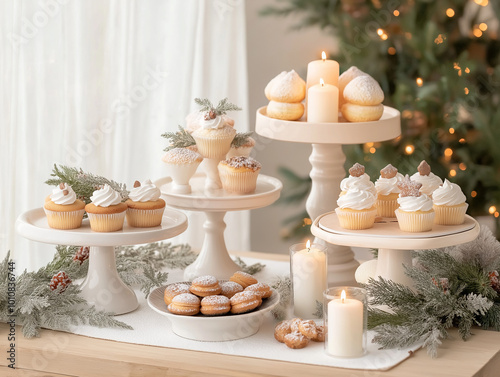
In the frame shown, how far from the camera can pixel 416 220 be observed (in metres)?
1.58

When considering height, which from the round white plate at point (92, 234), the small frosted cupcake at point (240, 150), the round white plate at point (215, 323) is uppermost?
the small frosted cupcake at point (240, 150)

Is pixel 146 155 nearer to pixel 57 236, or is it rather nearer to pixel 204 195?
pixel 204 195

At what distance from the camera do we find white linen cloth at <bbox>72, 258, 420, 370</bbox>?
146cm

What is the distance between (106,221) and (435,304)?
0.65 metres

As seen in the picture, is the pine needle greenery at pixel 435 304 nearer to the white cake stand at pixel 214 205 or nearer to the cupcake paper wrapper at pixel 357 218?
the cupcake paper wrapper at pixel 357 218

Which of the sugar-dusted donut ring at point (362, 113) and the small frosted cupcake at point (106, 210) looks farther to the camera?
the sugar-dusted donut ring at point (362, 113)

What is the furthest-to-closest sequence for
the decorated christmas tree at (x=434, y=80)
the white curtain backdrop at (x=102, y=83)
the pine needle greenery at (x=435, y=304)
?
the decorated christmas tree at (x=434, y=80), the white curtain backdrop at (x=102, y=83), the pine needle greenery at (x=435, y=304)

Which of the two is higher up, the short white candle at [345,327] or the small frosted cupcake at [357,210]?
the small frosted cupcake at [357,210]

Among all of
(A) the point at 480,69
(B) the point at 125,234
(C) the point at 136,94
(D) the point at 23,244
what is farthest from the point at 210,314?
(A) the point at 480,69

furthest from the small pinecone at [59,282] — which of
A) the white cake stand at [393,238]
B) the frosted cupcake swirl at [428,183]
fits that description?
the frosted cupcake swirl at [428,183]

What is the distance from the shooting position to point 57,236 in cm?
161

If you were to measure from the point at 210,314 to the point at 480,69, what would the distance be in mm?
1591

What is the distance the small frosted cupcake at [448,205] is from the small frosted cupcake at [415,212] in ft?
0.16

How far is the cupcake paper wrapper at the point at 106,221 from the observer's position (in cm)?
162
